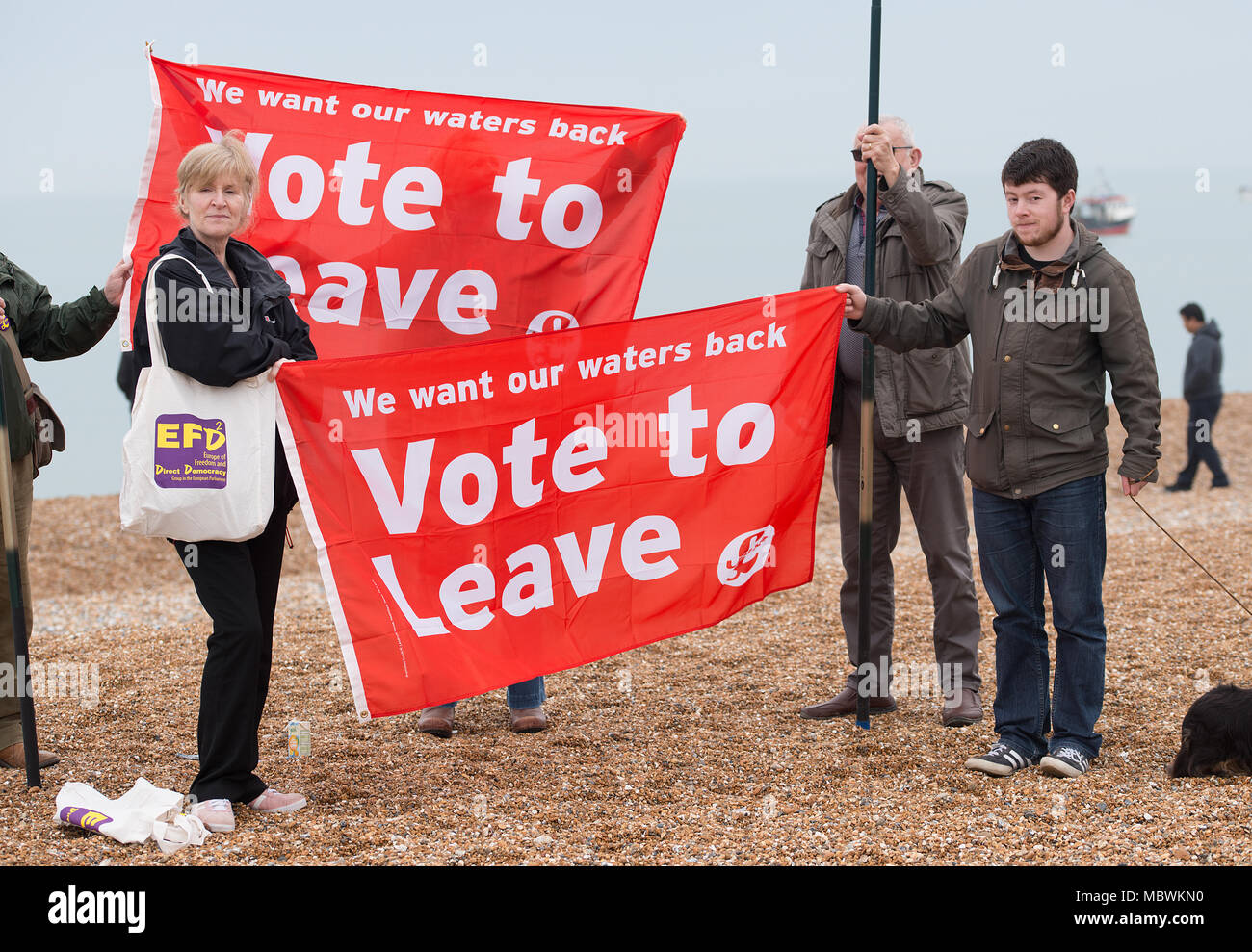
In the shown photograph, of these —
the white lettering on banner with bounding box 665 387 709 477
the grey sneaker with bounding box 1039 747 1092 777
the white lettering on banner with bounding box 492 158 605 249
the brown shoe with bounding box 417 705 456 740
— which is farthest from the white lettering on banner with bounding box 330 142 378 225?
the grey sneaker with bounding box 1039 747 1092 777

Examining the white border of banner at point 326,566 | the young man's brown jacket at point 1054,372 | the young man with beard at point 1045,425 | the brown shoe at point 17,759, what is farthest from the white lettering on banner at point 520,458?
the brown shoe at point 17,759

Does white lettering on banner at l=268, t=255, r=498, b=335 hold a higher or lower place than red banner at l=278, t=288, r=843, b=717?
higher

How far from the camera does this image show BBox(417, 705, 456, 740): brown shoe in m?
5.27

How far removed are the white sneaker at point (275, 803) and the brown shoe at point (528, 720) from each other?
3.90ft

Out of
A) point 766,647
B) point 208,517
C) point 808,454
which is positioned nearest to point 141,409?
point 208,517

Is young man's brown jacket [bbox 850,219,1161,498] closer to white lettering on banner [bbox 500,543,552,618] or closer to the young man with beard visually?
the young man with beard

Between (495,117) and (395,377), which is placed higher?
(495,117)

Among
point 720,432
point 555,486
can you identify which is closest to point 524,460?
point 555,486

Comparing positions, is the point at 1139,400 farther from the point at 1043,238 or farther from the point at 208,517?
the point at 208,517

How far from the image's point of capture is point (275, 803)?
4.27 metres

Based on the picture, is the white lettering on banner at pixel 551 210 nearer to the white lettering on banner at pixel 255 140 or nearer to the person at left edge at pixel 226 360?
the white lettering on banner at pixel 255 140

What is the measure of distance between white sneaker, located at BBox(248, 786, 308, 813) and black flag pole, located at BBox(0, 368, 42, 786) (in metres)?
0.98

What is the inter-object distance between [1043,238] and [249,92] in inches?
133

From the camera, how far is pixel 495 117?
214 inches
